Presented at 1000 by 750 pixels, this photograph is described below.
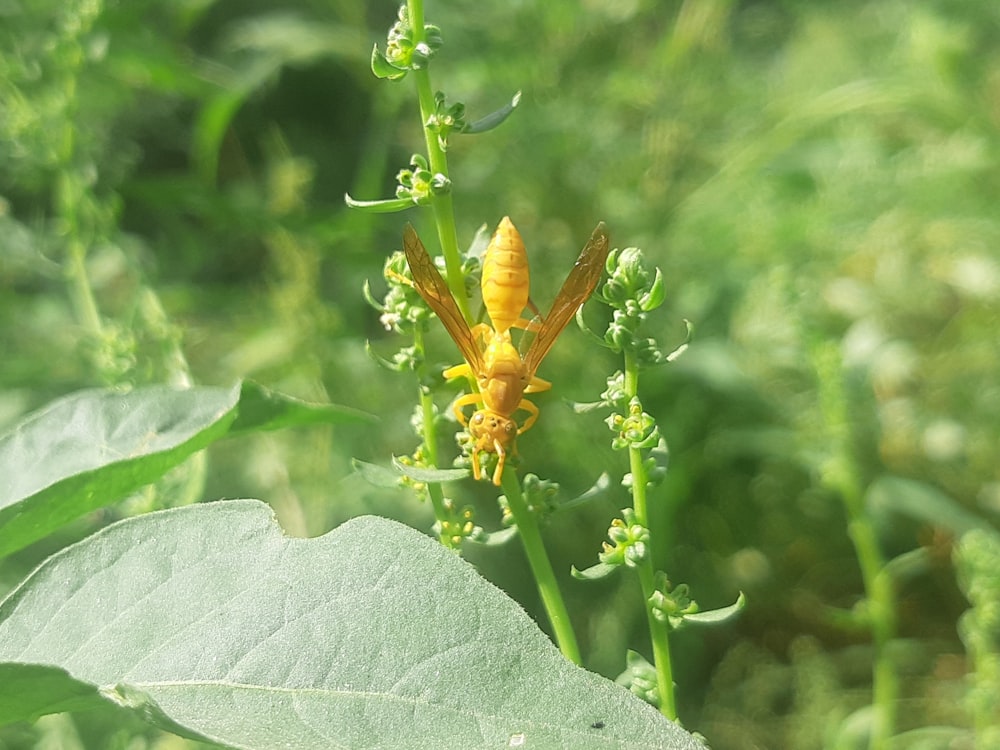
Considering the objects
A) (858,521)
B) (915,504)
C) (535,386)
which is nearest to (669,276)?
(915,504)

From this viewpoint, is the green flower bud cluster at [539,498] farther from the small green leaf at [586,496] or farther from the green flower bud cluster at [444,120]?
the green flower bud cluster at [444,120]

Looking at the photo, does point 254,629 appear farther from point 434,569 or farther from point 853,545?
point 853,545

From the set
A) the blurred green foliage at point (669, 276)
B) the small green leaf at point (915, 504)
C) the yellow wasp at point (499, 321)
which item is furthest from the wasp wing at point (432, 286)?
the small green leaf at point (915, 504)

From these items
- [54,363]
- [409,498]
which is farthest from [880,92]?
[54,363]

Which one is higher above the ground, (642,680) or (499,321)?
(499,321)

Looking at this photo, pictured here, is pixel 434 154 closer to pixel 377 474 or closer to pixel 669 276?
pixel 377 474

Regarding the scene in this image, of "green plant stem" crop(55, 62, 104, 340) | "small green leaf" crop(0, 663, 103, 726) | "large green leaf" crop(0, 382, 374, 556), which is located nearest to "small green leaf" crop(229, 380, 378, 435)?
"large green leaf" crop(0, 382, 374, 556)

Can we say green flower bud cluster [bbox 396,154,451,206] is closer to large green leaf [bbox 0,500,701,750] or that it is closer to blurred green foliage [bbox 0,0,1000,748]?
large green leaf [bbox 0,500,701,750]

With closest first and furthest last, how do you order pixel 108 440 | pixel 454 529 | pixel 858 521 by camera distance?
pixel 454 529
pixel 108 440
pixel 858 521
